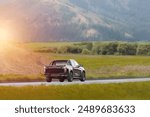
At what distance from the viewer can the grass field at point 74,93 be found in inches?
1168

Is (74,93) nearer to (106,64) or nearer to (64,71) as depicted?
(64,71)

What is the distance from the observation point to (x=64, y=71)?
1307 inches

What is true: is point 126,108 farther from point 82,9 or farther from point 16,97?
point 82,9

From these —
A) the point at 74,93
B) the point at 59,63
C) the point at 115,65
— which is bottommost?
the point at 74,93

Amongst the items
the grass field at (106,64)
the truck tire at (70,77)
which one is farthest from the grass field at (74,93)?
the grass field at (106,64)

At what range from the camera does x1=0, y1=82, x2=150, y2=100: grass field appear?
29672mm

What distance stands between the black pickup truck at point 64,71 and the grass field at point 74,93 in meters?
1.54

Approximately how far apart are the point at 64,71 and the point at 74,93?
256 centimetres

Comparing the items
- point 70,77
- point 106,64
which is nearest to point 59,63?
point 70,77

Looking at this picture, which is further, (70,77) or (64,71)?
(70,77)

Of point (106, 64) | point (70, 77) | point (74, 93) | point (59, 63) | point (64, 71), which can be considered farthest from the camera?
point (106, 64)

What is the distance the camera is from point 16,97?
2944 cm

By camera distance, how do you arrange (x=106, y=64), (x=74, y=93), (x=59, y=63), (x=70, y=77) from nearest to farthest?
(x=74, y=93), (x=70, y=77), (x=59, y=63), (x=106, y=64)

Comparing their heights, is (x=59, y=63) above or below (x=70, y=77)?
above
